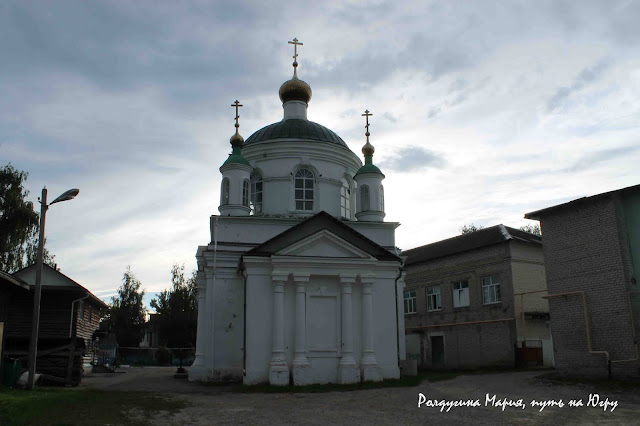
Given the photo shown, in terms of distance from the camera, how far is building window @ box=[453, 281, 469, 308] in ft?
89.5

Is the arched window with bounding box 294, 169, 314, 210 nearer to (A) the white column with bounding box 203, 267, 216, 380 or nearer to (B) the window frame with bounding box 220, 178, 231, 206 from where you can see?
(B) the window frame with bounding box 220, 178, 231, 206

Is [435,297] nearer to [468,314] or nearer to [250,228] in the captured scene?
[468,314]

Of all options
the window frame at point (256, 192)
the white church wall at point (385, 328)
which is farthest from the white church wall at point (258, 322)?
the window frame at point (256, 192)

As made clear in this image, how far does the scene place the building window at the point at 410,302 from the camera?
30625 millimetres

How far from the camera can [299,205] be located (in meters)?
22.1

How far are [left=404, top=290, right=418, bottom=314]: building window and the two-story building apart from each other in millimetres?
54

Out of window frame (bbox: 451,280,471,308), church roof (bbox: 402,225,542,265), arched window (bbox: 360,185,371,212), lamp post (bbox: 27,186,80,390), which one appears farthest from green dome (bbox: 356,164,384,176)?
lamp post (bbox: 27,186,80,390)

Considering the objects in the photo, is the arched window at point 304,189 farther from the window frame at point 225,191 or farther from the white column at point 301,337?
the white column at point 301,337

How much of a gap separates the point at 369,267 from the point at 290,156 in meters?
6.56

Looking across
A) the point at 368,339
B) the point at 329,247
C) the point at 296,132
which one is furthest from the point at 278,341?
the point at 296,132

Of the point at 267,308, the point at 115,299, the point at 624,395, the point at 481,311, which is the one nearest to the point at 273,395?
the point at 267,308

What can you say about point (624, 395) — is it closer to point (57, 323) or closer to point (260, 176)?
point (260, 176)

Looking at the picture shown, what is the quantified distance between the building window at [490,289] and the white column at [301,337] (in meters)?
11.7

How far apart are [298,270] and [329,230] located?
1.70m
